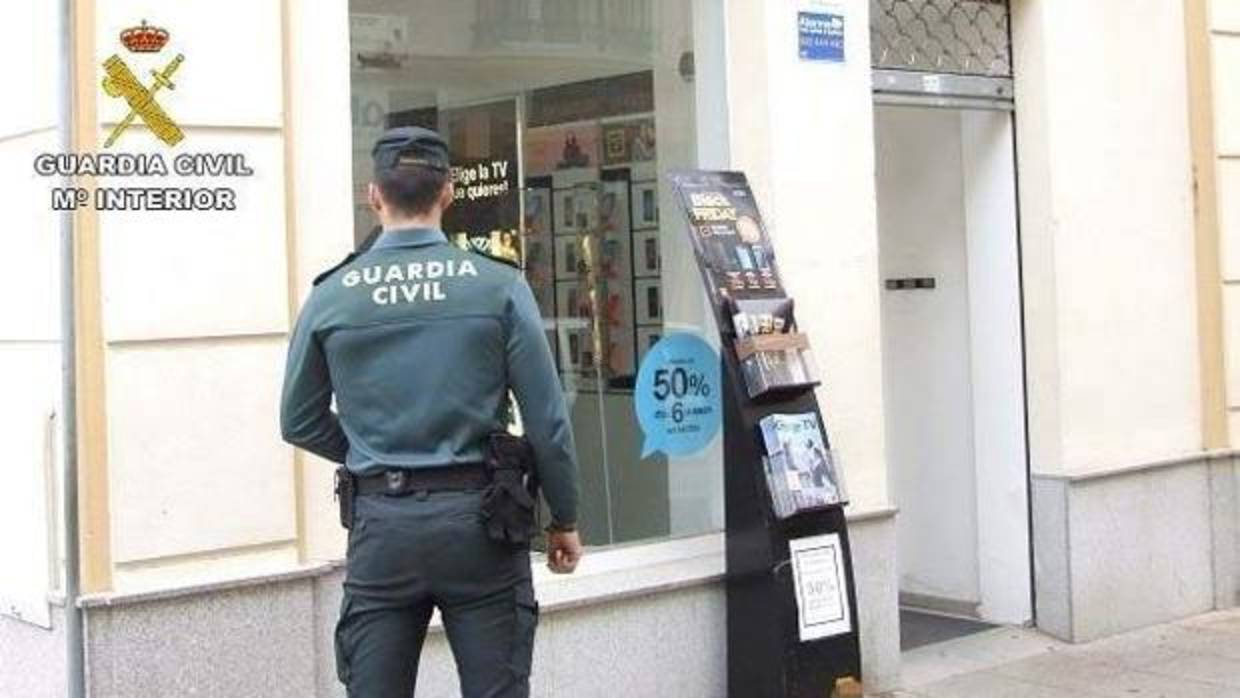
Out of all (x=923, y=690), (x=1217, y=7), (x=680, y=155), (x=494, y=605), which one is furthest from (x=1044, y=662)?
(x=494, y=605)

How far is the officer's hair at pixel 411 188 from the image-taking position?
405 cm

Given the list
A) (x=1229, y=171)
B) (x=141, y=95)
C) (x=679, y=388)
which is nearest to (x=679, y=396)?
(x=679, y=388)

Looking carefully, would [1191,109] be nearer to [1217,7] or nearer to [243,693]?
[1217,7]

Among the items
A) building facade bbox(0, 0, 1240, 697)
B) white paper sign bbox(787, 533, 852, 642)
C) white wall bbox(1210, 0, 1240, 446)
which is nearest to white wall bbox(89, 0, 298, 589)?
building facade bbox(0, 0, 1240, 697)

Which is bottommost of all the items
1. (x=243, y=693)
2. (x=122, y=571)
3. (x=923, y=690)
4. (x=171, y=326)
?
(x=923, y=690)

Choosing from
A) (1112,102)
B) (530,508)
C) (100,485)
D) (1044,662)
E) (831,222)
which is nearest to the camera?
(530,508)

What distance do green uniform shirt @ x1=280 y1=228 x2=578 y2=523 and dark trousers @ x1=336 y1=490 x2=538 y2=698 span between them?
135mm

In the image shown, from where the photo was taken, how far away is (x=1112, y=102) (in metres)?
8.29

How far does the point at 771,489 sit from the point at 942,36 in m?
2.84

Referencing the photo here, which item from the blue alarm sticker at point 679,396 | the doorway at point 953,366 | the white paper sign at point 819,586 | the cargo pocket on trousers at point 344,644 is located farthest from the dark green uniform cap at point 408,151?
the doorway at point 953,366

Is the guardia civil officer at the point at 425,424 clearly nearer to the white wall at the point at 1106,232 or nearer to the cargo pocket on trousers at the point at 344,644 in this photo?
the cargo pocket on trousers at the point at 344,644

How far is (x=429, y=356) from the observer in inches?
155

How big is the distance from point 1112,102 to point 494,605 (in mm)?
5476

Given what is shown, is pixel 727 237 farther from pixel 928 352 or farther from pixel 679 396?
pixel 928 352
